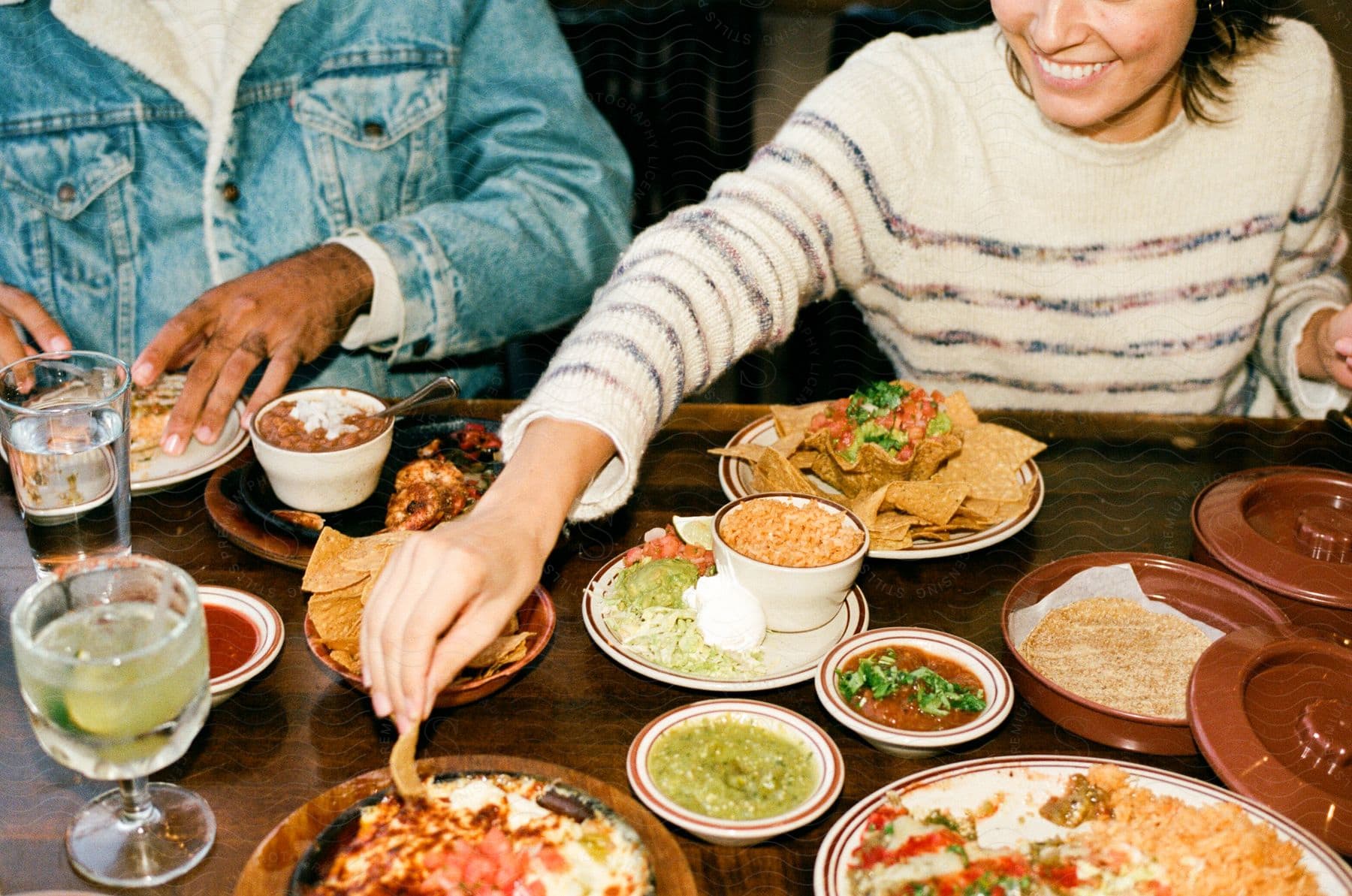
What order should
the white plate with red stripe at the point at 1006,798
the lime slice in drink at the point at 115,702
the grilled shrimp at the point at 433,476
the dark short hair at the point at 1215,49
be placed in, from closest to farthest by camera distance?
the lime slice in drink at the point at 115,702 → the white plate with red stripe at the point at 1006,798 → the grilled shrimp at the point at 433,476 → the dark short hair at the point at 1215,49

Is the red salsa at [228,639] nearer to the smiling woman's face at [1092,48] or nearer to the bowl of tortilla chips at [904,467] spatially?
the bowl of tortilla chips at [904,467]

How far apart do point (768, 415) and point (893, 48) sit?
88 cm

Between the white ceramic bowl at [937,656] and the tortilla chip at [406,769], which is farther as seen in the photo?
the white ceramic bowl at [937,656]

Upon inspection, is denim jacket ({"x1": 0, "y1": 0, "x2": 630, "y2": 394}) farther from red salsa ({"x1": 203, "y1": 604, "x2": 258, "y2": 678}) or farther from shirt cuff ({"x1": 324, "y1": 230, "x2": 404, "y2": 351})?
red salsa ({"x1": 203, "y1": 604, "x2": 258, "y2": 678})

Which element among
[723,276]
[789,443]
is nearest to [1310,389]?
[789,443]

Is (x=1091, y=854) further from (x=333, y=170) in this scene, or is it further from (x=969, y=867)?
(x=333, y=170)

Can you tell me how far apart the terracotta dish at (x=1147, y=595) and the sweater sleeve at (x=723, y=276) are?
65 centimetres

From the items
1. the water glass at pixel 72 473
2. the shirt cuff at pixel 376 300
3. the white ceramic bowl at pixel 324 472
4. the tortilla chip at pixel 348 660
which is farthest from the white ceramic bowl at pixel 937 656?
the shirt cuff at pixel 376 300

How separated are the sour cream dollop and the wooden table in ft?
0.27

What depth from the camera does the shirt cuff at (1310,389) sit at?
2.46 m

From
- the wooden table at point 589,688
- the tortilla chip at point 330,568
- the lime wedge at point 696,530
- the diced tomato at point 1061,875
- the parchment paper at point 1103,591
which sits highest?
the tortilla chip at point 330,568

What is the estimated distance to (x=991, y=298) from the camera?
2.53 m

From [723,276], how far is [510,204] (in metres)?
0.95

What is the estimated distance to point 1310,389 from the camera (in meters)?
2.50
